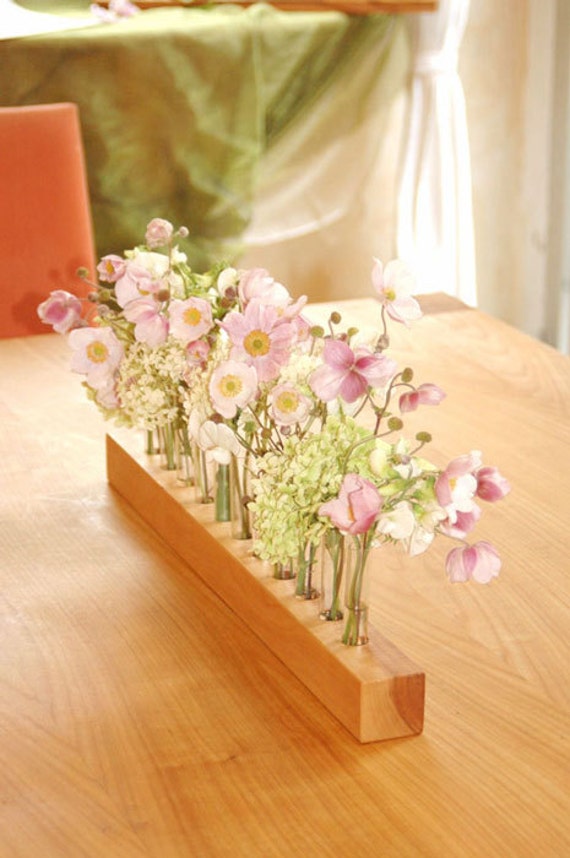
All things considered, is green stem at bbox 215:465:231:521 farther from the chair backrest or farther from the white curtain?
the white curtain

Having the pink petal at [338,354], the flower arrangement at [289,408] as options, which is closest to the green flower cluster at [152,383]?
the flower arrangement at [289,408]

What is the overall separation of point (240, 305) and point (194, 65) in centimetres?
259

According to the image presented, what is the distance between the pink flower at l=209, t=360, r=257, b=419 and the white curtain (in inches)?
112

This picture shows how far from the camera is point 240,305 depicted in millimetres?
1335

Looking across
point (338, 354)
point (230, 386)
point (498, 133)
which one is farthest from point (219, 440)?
point (498, 133)

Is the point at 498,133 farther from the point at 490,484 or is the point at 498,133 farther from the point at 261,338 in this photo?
the point at 490,484

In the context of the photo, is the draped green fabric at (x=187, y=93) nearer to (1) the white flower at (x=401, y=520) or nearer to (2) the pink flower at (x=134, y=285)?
(2) the pink flower at (x=134, y=285)

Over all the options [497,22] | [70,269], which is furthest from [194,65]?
[70,269]

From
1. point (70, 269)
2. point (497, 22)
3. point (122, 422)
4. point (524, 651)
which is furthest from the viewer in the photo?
point (497, 22)

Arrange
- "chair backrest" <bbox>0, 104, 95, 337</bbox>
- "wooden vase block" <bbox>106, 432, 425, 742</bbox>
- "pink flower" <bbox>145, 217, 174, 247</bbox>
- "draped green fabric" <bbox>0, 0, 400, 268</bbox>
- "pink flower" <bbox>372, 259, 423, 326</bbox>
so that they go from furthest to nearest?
"draped green fabric" <bbox>0, 0, 400, 268</bbox>, "chair backrest" <bbox>0, 104, 95, 337</bbox>, "pink flower" <bbox>145, 217, 174, 247</bbox>, "pink flower" <bbox>372, 259, 423, 326</bbox>, "wooden vase block" <bbox>106, 432, 425, 742</bbox>

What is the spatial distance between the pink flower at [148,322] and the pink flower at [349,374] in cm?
30

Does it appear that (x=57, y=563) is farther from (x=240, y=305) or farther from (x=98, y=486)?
(x=240, y=305)

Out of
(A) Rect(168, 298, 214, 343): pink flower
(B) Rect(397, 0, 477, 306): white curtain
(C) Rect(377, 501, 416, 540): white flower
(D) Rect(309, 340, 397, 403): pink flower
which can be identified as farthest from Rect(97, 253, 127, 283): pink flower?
(B) Rect(397, 0, 477, 306): white curtain

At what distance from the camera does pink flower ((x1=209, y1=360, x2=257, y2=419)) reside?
1.22m
